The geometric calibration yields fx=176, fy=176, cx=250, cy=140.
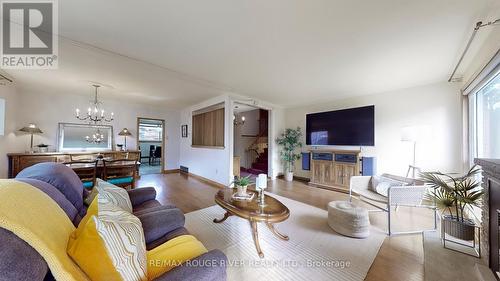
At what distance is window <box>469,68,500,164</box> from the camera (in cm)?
224

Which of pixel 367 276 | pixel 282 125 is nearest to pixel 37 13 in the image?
pixel 367 276

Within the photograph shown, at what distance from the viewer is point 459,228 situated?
1637 millimetres

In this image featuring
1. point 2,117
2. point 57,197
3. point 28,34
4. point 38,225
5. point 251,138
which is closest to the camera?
Answer: point 38,225

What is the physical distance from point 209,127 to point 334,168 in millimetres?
3613

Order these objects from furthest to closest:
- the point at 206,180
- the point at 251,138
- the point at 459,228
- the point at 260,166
Answer: the point at 251,138 < the point at 260,166 < the point at 206,180 < the point at 459,228

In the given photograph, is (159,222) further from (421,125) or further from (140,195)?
(421,125)

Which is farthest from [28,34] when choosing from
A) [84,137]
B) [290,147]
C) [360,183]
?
[290,147]

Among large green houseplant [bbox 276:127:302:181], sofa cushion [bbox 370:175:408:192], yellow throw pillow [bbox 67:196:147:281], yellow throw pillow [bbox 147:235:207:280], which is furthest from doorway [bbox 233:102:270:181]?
yellow throw pillow [bbox 67:196:147:281]

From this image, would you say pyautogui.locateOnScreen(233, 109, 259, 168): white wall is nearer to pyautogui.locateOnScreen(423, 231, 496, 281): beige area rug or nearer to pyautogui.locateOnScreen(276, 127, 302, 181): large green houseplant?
pyautogui.locateOnScreen(276, 127, 302, 181): large green houseplant

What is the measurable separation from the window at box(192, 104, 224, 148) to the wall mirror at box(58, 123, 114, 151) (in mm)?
2475

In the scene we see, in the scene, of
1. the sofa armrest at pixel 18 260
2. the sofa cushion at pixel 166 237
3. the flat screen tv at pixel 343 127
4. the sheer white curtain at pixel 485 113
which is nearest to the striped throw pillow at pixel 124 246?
the sofa armrest at pixel 18 260

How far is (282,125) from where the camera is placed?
607 centimetres

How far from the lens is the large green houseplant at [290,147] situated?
553cm

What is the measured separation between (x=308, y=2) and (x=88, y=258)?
2260 mm
